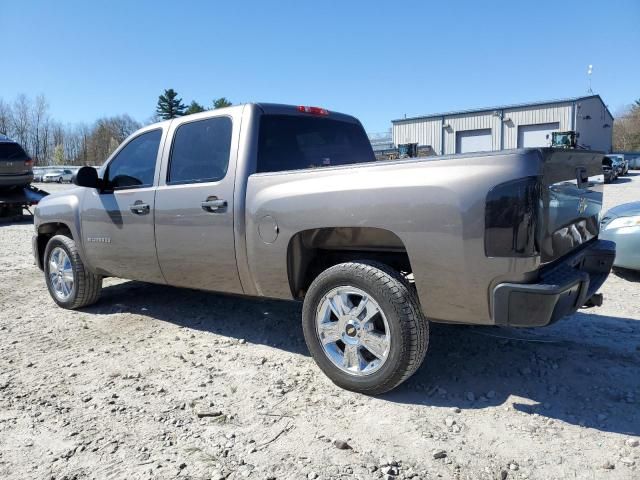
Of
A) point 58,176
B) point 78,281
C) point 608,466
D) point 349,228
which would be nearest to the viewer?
point 608,466

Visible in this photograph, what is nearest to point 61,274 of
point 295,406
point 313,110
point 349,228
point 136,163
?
point 136,163

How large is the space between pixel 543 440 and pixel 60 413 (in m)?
2.79

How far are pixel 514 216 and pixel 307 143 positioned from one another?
213 centimetres

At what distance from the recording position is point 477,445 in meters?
2.63

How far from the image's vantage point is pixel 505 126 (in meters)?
40.3

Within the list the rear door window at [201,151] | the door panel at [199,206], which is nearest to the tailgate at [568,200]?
the door panel at [199,206]

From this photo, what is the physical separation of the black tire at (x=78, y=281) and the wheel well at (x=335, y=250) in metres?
2.77

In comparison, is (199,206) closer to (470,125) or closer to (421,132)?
(470,125)

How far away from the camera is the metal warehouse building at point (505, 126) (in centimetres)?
3922

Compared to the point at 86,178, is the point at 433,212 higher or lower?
lower

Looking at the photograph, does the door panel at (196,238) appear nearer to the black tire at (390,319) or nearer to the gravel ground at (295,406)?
the gravel ground at (295,406)

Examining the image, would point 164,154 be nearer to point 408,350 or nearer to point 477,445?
point 408,350

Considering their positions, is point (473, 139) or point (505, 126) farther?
point (473, 139)

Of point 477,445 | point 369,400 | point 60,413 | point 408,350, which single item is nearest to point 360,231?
point 408,350
